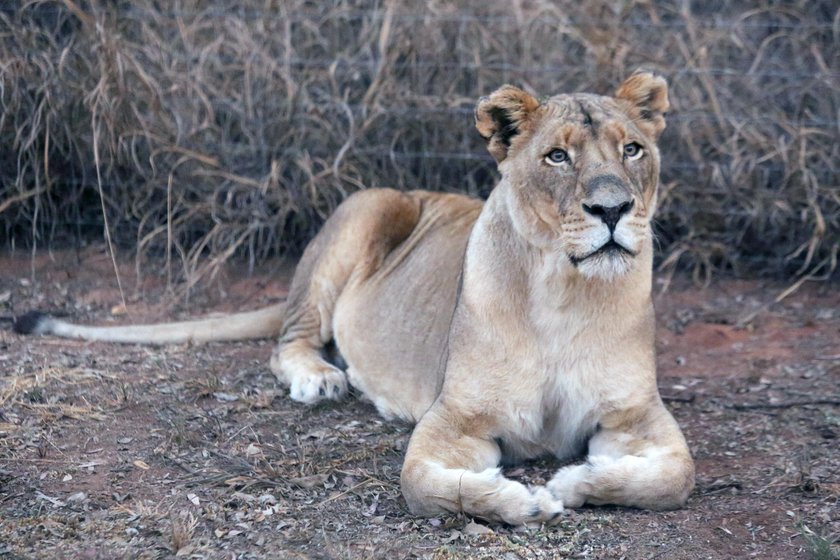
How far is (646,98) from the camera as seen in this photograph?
375 centimetres

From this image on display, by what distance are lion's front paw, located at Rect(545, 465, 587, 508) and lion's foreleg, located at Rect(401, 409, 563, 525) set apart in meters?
0.08

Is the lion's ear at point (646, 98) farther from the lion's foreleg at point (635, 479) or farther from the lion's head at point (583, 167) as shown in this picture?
the lion's foreleg at point (635, 479)

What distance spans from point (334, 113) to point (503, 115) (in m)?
2.48

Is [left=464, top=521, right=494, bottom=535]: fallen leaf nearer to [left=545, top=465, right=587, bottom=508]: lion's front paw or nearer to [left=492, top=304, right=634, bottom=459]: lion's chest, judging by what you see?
[left=545, top=465, right=587, bottom=508]: lion's front paw

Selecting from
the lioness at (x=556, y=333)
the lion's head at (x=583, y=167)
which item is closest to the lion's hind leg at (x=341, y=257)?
the lioness at (x=556, y=333)

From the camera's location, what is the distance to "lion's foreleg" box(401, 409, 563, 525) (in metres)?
3.17

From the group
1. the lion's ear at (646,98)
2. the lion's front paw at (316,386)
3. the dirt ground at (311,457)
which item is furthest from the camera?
the lion's front paw at (316,386)

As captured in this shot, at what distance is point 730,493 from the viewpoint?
3.52 meters

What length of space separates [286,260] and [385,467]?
2.65m

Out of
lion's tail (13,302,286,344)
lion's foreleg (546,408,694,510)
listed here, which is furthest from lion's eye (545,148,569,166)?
lion's tail (13,302,286,344)

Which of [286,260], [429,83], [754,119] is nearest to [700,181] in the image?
[754,119]

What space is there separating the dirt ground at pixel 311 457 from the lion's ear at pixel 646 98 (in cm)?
108

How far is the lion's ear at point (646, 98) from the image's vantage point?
3713 millimetres

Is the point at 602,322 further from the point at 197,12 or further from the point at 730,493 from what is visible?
the point at 197,12
